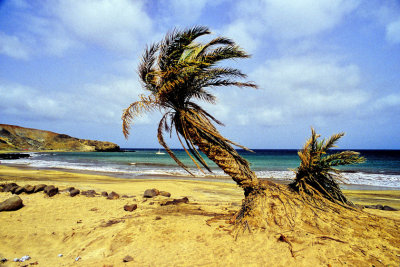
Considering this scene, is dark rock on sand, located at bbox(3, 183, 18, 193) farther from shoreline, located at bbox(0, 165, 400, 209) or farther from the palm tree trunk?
the palm tree trunk

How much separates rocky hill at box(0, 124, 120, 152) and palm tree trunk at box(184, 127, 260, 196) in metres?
89.7

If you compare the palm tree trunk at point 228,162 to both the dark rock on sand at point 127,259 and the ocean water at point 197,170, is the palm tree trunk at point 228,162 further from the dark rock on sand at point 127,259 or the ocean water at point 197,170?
the dark rock on sand at point 127,259

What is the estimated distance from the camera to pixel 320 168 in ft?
15.4

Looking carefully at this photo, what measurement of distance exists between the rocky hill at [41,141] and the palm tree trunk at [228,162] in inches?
3533

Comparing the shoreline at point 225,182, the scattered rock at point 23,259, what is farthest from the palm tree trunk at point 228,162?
the shoreline at point 225,182

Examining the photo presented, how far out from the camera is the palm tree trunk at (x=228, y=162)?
15.4 ft

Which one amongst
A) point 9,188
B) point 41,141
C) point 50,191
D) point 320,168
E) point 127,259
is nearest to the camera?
point 127,259

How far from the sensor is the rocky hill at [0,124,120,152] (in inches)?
3051

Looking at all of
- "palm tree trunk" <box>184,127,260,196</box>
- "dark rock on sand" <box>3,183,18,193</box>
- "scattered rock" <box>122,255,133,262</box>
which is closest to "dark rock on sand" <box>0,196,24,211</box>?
"dark rock on sand" <box>3,183,18,193</box>

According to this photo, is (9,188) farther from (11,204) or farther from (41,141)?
(41,141)

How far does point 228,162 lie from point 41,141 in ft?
350

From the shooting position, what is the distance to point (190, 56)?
452 centimetres

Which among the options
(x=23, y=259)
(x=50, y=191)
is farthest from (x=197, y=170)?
(x=23, y=259)

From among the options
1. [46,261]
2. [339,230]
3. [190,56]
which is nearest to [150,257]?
[46,261]
